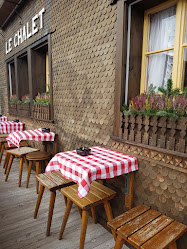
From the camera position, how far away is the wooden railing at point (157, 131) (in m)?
1.64

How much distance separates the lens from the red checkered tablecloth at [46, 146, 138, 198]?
64.9 inches

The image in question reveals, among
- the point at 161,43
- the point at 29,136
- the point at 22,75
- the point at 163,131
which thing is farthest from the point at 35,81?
the point at 163,131

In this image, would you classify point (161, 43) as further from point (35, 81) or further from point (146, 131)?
point (35, 81)

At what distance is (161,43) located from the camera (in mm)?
2141

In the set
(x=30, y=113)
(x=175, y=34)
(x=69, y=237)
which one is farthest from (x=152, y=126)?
(x=30, y=113)

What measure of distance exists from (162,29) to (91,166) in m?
1.74

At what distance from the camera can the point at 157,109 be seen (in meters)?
1.88

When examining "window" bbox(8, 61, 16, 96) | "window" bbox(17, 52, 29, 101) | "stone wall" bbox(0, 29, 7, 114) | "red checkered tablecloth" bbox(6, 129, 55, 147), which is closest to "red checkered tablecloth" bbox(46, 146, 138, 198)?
"red checkered tablecloth" bbox(6, 129, 55, 147)

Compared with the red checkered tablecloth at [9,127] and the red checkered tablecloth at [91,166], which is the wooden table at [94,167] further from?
the red checkered tablecloth at [9,127]

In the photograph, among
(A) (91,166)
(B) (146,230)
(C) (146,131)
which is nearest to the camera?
(B) (146,230)

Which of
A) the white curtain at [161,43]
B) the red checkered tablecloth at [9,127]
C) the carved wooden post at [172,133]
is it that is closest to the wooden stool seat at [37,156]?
the red checkered tablecloth at [9,127]

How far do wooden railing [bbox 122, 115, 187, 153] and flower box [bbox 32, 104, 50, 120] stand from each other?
2297 mm

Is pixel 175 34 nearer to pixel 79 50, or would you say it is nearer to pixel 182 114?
pixel 182 114

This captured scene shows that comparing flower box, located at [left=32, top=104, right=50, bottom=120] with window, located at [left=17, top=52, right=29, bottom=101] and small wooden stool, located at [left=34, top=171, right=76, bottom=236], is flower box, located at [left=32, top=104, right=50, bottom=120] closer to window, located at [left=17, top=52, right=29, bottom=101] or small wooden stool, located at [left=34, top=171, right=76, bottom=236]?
window, located at [left=17, top=52, right=29, bottom=101]
